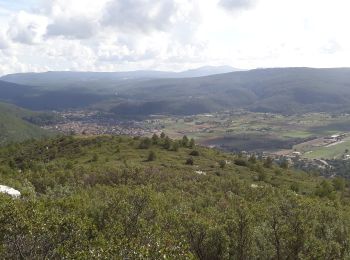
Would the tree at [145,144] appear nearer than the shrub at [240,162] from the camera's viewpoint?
No

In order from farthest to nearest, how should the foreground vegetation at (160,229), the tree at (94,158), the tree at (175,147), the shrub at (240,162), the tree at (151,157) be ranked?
the tree at (175,147)
the shrub at (240,162)
the tree at (151,157)
the tree at (94,158)
the foreground vegetation at (160,229)

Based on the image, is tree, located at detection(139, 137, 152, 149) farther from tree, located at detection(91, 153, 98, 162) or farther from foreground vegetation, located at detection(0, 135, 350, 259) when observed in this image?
foreground vegetation, located at detection(0, 135, 350, 259)

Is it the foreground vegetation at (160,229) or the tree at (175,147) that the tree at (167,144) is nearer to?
the tree at (175,147)

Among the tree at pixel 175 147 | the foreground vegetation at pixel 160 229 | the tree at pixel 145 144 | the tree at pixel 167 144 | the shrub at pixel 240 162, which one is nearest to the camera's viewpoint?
the foreground vegetation at pixel 160 229

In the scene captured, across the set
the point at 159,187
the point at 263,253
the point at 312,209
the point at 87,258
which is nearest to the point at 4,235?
the point at 87,258

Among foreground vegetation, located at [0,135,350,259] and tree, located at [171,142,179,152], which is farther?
tree, located at [171,142,179,152]

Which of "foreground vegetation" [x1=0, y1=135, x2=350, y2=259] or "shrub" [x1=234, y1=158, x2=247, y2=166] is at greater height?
"foreground vegetation" [x1=0, y1=135, x2=350, y2=259]

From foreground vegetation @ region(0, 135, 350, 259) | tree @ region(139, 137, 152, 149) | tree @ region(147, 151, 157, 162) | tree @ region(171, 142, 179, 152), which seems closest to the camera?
foreground vegetation @ region(0, 135, 350, 259)

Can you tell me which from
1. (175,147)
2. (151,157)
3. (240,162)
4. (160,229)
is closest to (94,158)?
(151,157)

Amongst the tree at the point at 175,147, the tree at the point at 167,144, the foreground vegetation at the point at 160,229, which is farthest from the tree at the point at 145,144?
the foreground vegetation at the point at 160,229

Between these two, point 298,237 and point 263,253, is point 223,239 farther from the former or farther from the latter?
point 298,237

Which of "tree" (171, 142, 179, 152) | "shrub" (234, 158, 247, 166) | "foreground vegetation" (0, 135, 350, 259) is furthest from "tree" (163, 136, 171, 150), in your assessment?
"foreground vegetation" (0, 135, 350, 259)

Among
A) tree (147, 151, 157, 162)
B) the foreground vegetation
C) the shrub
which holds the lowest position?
the shrub

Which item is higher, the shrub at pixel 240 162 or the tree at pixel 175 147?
the tree at pixel 175 147
